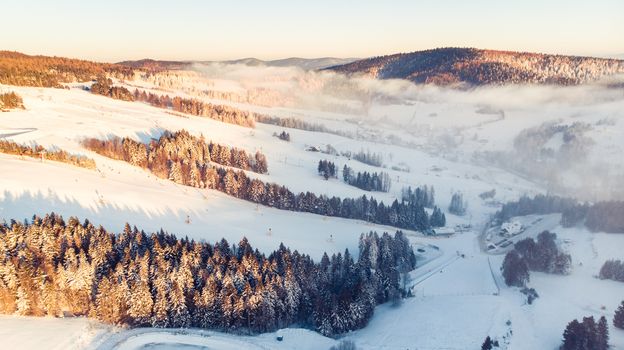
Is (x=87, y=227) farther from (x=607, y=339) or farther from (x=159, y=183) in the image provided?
(x=607, y=339)

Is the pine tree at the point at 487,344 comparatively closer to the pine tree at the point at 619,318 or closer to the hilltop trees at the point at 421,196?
the pine tree at the point at 619,318

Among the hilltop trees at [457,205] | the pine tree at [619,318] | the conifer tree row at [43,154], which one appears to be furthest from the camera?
the hilltop trees at [457,205]

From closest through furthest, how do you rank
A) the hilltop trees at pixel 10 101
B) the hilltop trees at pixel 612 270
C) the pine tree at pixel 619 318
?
1. the pine tree at pixel 619 318
2. the hilltop trees at pixel 612 270
3. the hilltop trees at pixel 10 101

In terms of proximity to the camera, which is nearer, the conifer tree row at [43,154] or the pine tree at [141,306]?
the pine tree at [141,306]

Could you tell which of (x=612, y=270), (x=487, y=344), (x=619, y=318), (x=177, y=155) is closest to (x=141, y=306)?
(x=487, y=344)

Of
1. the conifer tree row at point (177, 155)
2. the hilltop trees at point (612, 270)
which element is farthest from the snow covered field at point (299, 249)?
the conifer tree row at point (177, 155)

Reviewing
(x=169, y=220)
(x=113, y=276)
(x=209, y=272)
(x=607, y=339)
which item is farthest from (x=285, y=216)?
(x=607, y=339)

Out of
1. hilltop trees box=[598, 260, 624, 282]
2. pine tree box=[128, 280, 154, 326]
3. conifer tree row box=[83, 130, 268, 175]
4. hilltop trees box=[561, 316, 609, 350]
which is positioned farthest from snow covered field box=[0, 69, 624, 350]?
conifer tree row box=[83, 130, 268, 175]
